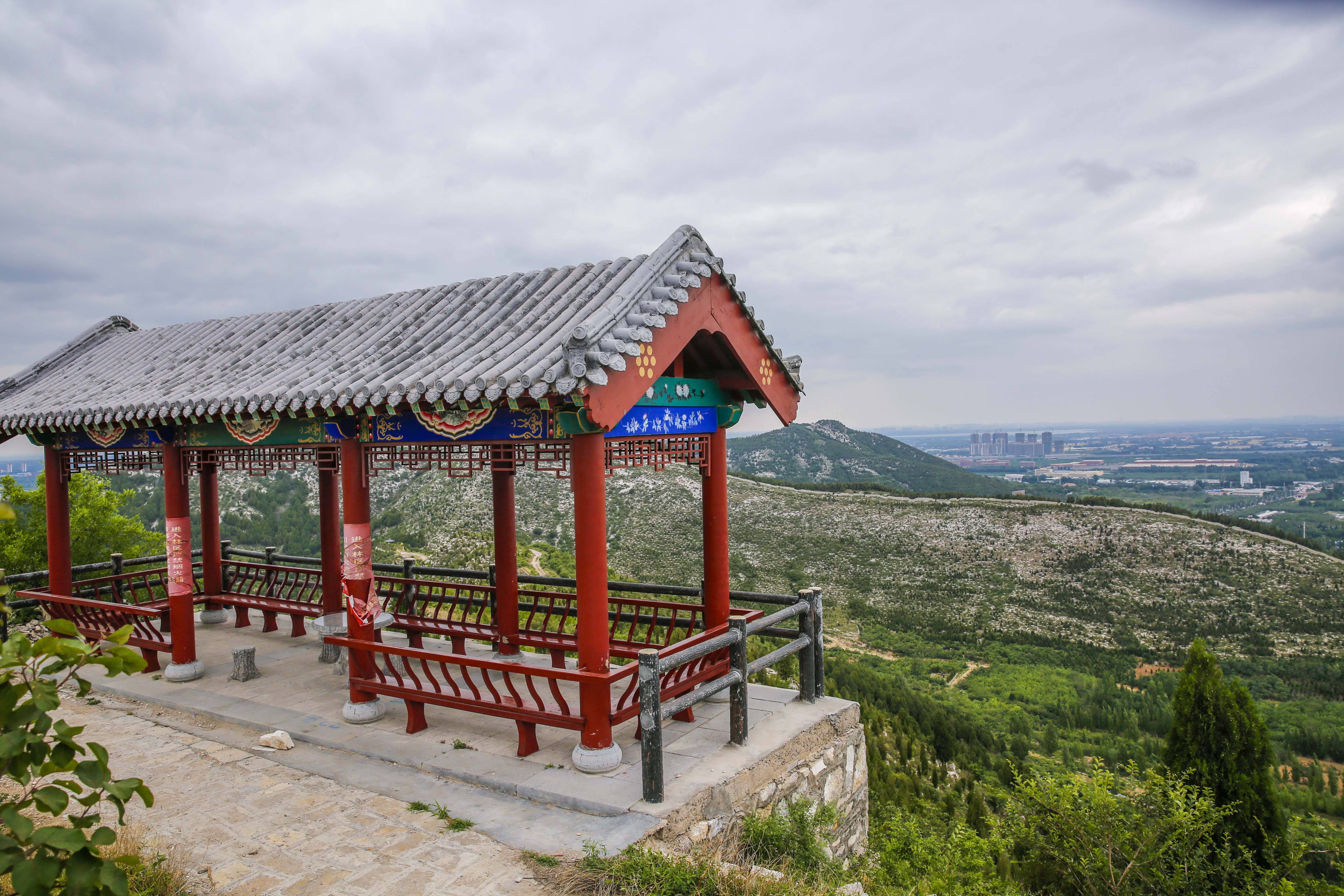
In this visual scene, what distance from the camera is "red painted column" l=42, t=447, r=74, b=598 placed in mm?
9867

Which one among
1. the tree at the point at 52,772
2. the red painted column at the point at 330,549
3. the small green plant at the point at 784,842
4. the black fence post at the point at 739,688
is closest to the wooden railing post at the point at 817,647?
the black fence post at the point at 739,688

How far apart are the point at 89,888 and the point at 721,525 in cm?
584

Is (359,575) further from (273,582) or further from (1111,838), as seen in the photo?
(1111,838)

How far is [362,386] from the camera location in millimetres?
6352

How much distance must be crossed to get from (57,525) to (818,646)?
31.6ft

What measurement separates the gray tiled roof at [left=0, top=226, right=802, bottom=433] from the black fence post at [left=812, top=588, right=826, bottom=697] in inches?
82.5

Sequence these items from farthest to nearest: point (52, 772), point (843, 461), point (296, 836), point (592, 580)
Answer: point (843, 461), point (592, 580), point (296, 836), point (52, 772)

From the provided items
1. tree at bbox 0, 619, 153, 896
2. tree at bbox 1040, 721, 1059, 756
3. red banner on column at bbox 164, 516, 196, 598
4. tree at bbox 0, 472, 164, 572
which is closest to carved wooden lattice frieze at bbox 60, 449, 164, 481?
red banner on column at bbox 164, 516, 196, 598

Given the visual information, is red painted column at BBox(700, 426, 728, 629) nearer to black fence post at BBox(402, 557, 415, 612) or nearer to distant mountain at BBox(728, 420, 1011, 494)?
black fence post at BBox(402, 557, 415, 612)

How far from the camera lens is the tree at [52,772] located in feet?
6.47

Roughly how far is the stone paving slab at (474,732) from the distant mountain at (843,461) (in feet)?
177

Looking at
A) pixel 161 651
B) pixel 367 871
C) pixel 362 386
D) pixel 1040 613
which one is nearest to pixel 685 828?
pixel 367 871

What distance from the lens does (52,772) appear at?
6.83 ft

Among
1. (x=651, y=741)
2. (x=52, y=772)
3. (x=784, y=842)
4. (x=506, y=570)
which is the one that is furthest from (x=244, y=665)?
(x=52, y=772)
